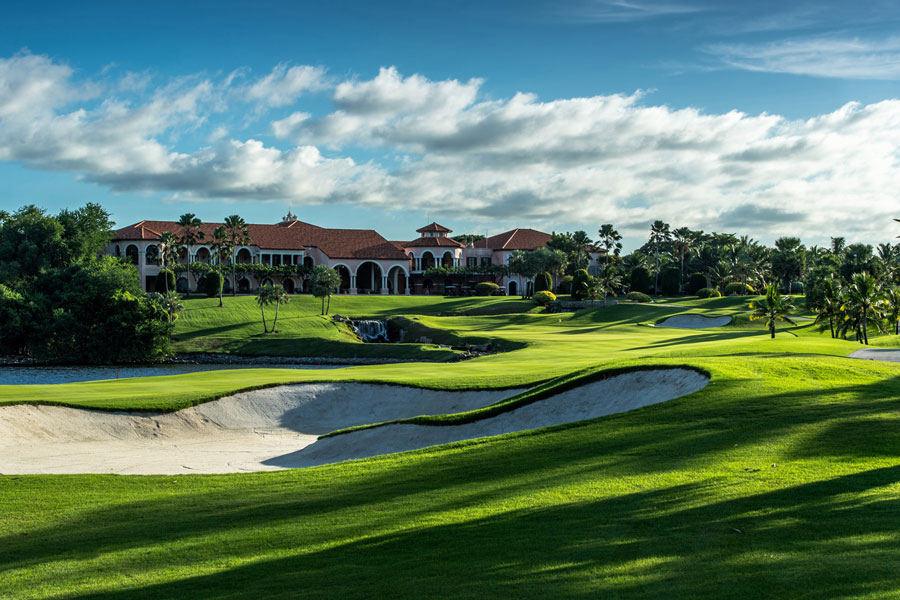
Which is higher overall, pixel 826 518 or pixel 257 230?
pixel 257 230

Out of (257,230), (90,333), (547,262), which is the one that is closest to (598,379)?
(90,333)

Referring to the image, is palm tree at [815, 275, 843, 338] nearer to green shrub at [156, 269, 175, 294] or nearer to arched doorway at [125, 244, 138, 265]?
green shrub at [156, 269, 175, 294]

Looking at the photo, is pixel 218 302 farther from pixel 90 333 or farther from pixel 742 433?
pixel 742 433

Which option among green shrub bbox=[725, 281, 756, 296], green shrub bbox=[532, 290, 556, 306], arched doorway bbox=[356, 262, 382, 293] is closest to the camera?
green shrub bbox=[532, 290, 556, 306]

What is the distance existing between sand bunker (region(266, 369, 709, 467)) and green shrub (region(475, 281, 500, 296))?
87625 millimetres

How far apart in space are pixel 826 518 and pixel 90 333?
71106mm

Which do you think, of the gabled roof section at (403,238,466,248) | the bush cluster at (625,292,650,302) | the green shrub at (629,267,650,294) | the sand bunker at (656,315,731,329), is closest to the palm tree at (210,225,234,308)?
the gabled roof section at (403,238,466,248)

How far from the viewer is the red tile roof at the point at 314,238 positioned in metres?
107

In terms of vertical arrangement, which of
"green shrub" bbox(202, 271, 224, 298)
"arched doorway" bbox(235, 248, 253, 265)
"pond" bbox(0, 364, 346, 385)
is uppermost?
"arched doorway" bbox(235, 248, 253, 265)

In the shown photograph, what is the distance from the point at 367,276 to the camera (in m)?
115

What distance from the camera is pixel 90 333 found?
225 ft

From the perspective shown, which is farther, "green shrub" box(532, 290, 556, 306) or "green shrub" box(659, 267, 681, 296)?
"green shrub" box(659, 267, 681, 296)

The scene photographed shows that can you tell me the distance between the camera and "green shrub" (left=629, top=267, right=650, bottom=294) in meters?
104

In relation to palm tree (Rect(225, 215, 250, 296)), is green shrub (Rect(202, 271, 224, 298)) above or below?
below
